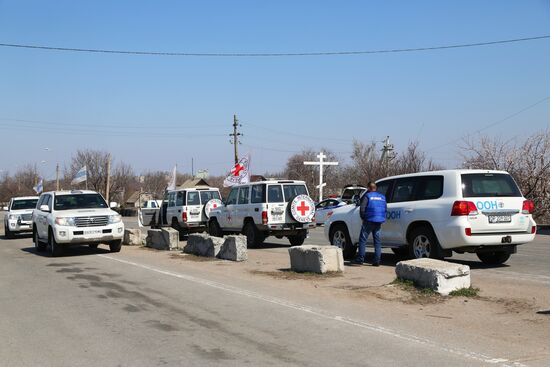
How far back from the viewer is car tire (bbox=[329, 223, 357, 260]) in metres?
13.9

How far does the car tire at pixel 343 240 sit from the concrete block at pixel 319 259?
2409 mm

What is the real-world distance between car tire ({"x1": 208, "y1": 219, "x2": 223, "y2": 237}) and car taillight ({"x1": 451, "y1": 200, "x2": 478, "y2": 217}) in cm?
1094

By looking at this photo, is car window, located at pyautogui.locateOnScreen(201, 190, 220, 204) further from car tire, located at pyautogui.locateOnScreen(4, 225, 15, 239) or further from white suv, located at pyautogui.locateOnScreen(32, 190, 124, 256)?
car tire, located at pyautogui.locateOnScreen(4, 225, 15, 239)

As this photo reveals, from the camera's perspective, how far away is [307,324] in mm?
7102

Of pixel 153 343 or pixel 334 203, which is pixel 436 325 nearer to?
pixel 153 343

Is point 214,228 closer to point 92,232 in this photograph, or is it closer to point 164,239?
point 164,239

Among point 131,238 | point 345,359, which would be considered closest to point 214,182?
point 131,238

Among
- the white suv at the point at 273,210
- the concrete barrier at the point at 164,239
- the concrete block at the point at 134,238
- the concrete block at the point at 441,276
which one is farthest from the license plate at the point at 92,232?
the concrete block at the point at 441,276

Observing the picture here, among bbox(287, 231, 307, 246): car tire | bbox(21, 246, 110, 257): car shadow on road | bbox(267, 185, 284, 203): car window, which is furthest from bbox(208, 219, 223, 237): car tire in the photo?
bbox(21, 246, 110, 257): car shadow on road

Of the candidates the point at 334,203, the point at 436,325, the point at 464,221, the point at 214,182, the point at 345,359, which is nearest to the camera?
the point at 345,359

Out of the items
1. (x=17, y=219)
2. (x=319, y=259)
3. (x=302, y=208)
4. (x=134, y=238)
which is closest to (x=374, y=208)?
(x=319, y=259)

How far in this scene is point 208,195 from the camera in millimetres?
22641

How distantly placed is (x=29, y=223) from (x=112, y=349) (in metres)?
22.9

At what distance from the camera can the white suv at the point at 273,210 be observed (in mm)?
17750
